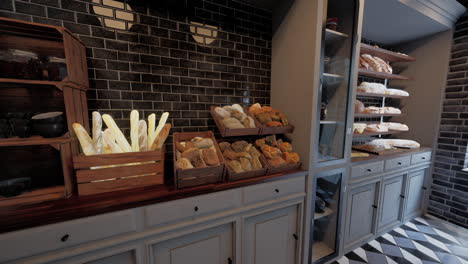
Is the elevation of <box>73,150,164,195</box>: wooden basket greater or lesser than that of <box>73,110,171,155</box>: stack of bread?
lesser

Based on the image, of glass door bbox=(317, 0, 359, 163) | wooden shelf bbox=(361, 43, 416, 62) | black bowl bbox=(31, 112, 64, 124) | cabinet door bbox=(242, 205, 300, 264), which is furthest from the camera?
wooden shelf bbox=(361, 43, 416, 62)

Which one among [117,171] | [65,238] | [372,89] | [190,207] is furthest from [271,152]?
[372,89]

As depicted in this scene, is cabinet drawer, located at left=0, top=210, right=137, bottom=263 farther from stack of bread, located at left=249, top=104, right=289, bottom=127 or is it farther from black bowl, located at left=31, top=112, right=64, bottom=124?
stack of bread, located at left=249, top=104, right=289, bottom=127

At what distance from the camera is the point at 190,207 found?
102 centimetres

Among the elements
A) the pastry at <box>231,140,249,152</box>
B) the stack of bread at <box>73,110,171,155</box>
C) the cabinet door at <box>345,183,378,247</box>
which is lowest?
the cabinet door at <box>345,183,378,247</box>

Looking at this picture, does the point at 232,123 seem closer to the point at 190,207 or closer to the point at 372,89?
the point at 190,207

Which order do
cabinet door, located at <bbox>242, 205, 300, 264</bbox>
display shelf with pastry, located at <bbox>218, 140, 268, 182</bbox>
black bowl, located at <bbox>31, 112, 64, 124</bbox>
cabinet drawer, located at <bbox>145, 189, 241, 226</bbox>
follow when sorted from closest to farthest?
1. black bowl, located at <bbox>31, 112, 64, 124</bbox>
2. cabinet drawer, located at <bbox>145, 189, 241, 226</bbox>
3. display shelf with pastry, located at <bbox>218, 140, 268, 182</bbox>
4. cabinet door, located at <bbox>242, 205, 300, 264</bbox>

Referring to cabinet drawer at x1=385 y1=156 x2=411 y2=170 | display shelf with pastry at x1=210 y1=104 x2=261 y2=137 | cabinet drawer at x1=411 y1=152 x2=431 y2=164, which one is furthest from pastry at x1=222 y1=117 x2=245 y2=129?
cabinet drawer at x1=411 y1=152 x2=431 y2=164

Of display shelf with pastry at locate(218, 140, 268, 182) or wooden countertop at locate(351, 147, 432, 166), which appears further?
wooden countertop at locate(351, 147, 432, 166)

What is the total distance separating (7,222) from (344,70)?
233 centimetres

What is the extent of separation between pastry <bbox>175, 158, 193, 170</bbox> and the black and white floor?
1.80m

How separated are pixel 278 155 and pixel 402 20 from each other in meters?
2.13

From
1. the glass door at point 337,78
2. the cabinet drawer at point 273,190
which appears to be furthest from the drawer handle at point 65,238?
the glass door at point 337,78

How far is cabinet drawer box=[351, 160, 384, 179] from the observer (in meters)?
1.68
